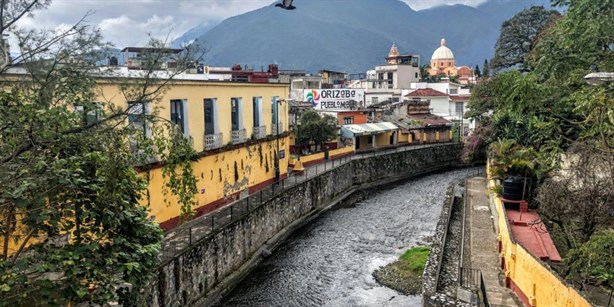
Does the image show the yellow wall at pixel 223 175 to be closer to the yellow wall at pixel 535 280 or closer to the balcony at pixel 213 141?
the balcony at pixel 213 141

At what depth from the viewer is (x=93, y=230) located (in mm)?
6789

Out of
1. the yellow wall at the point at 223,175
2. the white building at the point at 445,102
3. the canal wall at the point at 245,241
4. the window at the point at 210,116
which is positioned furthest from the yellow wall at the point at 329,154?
the white building at the point at 445,102

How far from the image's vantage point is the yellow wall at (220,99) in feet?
66.5

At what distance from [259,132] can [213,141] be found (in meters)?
5.09

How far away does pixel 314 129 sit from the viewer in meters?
39.8

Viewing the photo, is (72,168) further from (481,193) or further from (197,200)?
(481,193)

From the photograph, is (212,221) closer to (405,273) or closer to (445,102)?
(405,273)

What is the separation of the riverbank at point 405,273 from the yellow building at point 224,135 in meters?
8.80

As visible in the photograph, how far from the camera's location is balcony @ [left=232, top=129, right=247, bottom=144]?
25.2 m

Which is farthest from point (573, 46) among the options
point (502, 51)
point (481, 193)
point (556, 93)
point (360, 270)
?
point (502, 51)

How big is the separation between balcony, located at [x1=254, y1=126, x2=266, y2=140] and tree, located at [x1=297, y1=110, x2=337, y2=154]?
1071 cm

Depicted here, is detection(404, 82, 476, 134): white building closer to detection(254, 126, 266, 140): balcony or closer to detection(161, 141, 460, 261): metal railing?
detection(161, 141, 460, 261): metal railing

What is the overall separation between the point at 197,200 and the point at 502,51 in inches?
1381

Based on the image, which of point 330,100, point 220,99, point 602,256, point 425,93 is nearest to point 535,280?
point 602,256
